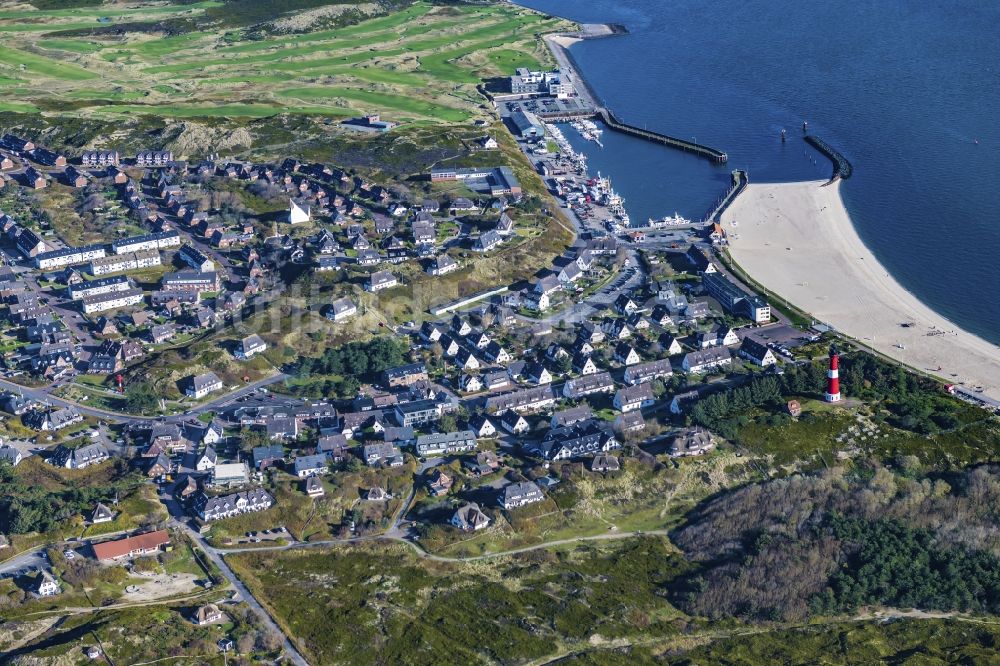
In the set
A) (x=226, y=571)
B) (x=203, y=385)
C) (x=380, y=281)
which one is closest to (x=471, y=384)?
(x=380, y=281)

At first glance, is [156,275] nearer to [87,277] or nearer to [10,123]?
[87,277]

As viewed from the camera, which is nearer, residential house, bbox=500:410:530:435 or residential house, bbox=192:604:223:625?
residential house, bbox=192:604:223:625

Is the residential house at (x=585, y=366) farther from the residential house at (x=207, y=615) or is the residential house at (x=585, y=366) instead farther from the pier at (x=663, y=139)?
the pier at (x=663, y=139)

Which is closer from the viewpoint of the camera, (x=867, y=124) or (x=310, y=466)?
(x=310, y=466)

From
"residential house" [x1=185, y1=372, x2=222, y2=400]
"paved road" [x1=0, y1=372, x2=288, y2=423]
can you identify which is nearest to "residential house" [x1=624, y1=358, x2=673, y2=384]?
"paved road" [x1=0, y1=372, x2=288, y2=423]

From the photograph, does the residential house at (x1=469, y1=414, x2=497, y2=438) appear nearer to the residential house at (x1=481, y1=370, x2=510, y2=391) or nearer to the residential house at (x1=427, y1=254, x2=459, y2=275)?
the residential house at (x1=481, y1=370, x2=510, y2=391)

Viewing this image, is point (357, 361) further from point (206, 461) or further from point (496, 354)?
point (206, 461)
